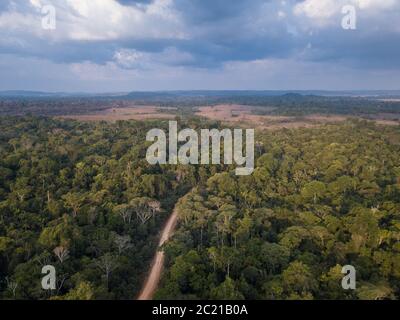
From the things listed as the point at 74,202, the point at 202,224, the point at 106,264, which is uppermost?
the point at 74,202

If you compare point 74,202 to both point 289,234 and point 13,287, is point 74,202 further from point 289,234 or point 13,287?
point 289,234

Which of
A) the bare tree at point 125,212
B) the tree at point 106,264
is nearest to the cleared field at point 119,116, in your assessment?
the bare tree at point 125,212

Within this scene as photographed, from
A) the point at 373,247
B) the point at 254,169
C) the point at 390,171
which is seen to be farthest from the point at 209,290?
the point at 390,171

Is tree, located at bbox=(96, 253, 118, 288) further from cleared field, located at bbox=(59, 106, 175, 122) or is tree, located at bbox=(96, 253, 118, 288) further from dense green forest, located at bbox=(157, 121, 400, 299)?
cleared field, located at bbox=(59, 106, 175, 122)

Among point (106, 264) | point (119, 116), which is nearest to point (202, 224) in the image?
point (106, 264)
